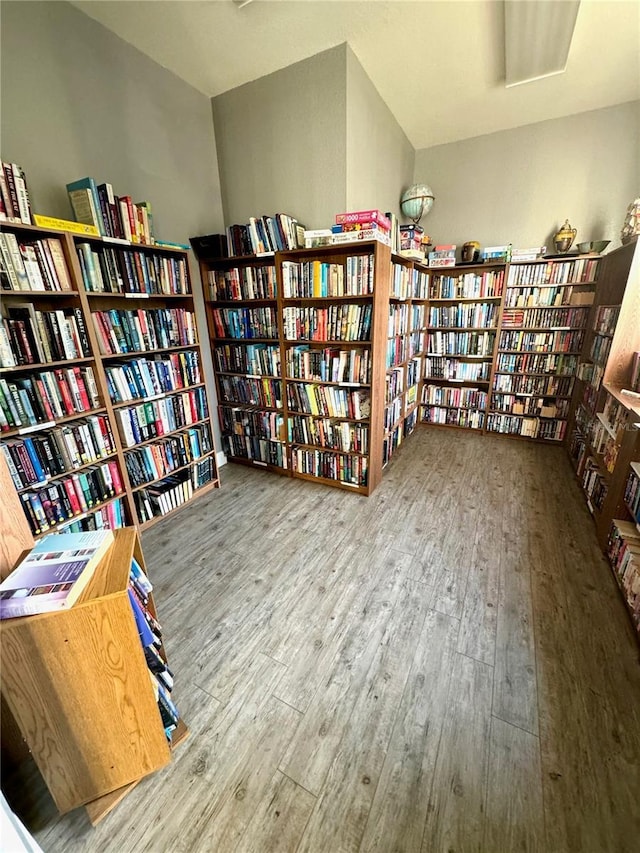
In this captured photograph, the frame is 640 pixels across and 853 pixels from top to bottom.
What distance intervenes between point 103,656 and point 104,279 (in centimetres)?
203

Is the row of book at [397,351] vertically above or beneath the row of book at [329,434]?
above

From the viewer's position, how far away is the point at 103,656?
92 cm

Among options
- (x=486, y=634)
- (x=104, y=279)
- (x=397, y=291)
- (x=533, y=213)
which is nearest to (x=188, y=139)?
(x=104, y=279)

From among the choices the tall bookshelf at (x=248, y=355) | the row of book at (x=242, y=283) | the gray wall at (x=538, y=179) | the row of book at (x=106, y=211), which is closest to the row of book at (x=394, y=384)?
the tall bookshelf at (x=248, y=355)

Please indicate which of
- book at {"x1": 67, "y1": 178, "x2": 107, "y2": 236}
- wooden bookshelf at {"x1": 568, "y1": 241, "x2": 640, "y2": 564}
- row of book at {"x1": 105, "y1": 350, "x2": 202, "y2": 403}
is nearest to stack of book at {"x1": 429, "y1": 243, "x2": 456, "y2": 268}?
wooden bookshelf at {"x1": 568, "y1": 241, "x2": 640, "y2": 564}

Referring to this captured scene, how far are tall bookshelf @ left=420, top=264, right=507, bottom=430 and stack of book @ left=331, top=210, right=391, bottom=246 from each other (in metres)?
1.84

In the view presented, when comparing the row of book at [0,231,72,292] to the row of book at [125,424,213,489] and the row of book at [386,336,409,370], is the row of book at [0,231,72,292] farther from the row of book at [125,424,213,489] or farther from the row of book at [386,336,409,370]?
the row of book at [386,336,409,370]

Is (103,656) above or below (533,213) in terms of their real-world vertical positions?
below

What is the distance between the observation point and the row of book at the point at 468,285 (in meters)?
3.54

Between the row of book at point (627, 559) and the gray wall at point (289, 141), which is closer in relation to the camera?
the row of book at point (627, 559)

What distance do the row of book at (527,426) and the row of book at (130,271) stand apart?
3621mm

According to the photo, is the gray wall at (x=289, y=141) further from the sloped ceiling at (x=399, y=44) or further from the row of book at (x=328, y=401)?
the row of book at (x=328, y=401)

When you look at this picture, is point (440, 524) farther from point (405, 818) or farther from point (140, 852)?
point (140, 852)

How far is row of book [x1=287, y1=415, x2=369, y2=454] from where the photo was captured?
8.86 ft
